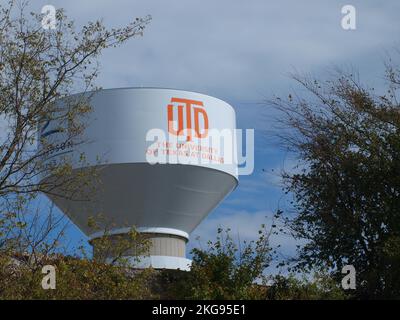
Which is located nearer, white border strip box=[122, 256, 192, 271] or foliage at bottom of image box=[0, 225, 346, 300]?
foliage at bottom of image box=[0, 225, 346, 300]

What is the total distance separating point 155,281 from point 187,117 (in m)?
5.52

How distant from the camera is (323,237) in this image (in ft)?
Result: 91.4

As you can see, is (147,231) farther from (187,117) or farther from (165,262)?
(187,117)

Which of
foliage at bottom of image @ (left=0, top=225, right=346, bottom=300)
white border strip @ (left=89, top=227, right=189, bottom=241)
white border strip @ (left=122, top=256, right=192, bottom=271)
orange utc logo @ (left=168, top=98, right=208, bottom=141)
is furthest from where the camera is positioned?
white border strip @ (left=122, top=256, right=192, bottom=271)

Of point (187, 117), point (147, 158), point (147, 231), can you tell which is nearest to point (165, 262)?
point (147, 231)

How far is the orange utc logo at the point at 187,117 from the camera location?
3082cm

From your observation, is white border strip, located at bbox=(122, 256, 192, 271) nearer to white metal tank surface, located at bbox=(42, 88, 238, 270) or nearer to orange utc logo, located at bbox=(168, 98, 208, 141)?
white metal tank surface, located at bbox=(42, 88, 238, 270)

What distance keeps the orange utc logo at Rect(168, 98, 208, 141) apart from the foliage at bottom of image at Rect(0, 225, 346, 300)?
457 centimetres

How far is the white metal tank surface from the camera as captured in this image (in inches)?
1216

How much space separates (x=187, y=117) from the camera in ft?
104

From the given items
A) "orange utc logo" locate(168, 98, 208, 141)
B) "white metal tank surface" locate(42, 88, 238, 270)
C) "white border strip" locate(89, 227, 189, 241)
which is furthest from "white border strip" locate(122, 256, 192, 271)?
"orange utc logo" locate(168, 98, 208, 141)
